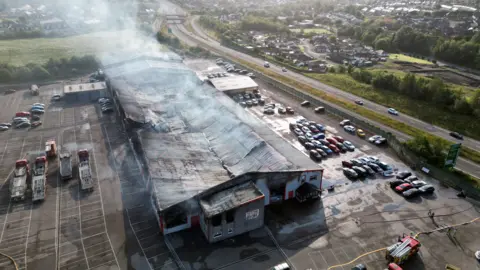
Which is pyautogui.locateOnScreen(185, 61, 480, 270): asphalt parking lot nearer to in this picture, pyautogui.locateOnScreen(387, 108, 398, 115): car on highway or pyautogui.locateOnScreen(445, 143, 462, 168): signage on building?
pyautogui.locateOnScreen(445, 143, 462, 168): signage on building

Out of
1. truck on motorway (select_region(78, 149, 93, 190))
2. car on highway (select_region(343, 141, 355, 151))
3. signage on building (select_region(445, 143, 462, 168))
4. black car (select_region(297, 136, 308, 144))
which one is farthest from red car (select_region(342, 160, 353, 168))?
truck on motorway (select_region(78, 149, 93, 190))

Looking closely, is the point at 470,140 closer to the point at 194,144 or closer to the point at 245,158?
the point at 245,158

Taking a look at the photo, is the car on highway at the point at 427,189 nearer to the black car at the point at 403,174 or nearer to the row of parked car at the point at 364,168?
the black car at the point at 403,174

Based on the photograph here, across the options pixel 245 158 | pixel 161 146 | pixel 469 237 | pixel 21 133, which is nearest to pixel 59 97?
Result: pixel 21 133

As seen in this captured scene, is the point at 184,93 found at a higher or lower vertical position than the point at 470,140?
higher

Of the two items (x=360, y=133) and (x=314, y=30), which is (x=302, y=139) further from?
(x=314, y=30)

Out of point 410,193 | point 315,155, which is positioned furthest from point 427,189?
point 315,155

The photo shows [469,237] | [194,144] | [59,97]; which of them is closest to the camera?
[469,237]
